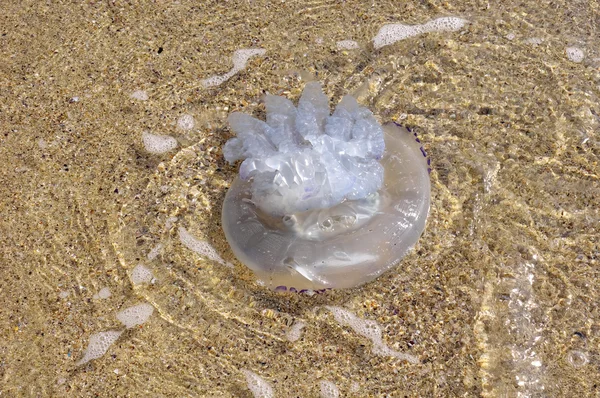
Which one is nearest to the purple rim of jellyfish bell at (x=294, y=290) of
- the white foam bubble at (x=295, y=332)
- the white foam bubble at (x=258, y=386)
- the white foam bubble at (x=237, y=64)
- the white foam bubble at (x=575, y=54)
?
the white foam bubble at (x=295, y=332)

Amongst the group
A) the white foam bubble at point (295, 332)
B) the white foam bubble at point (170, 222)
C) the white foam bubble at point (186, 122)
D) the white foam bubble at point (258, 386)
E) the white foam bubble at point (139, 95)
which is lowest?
the white foam bubble at point (258, 386)

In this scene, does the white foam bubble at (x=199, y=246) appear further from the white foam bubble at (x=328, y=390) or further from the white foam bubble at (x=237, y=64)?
the white foam bubble at (x=237, y=64)

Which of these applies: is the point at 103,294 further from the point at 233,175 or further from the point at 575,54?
the point at 575,54

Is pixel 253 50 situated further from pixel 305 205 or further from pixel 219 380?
pixel 219 380

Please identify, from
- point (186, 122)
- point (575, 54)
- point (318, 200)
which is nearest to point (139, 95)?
point (186, 122)

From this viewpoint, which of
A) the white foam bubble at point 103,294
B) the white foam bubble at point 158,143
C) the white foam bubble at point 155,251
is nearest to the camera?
the white foam bubble at point 103,294

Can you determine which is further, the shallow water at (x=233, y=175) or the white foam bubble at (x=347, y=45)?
the white foam bubble at (x=347, y=45)

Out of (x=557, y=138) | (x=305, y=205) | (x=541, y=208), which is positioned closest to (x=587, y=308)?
(x=541, y=208)

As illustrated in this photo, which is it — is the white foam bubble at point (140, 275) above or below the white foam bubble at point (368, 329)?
above
